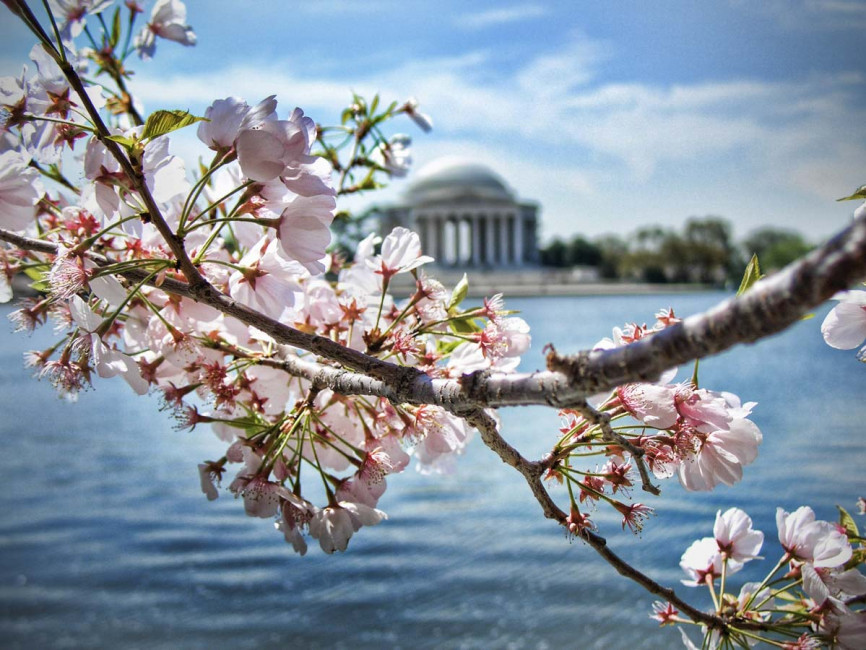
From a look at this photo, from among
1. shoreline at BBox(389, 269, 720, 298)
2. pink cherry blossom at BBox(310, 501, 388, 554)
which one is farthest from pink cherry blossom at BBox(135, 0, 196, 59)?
shoreline at BBox(389, 269, 720, 298)

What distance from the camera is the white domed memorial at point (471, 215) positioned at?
41688mm

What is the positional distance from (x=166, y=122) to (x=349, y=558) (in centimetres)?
371

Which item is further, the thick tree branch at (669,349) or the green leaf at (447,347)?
the green leaf at (447,347)

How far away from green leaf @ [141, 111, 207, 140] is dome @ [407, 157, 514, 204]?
41.6 m

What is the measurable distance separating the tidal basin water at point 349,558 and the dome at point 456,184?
35883 mm

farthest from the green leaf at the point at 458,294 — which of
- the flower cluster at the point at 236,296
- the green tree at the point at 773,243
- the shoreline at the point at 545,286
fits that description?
the green tree at the point at 773,243

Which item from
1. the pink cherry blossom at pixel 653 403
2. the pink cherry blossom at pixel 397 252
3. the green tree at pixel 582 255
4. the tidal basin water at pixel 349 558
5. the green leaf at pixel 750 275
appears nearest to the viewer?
the green leaf at pixel 750 275

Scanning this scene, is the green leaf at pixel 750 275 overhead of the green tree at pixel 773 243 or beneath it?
beneath

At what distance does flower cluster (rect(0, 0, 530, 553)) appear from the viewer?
1.90 ft

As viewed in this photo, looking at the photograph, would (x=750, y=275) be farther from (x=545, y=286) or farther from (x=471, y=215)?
(x=471, y=215)

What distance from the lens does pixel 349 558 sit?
13.0ft

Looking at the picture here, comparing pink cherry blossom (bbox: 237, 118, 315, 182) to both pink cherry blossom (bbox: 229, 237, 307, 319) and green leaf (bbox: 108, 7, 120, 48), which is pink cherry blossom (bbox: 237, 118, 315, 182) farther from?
green leaf (bbox: 108, 7, 120, 48)

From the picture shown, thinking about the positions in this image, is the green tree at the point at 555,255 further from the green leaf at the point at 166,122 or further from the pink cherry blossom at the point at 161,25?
the green leaf at the point at 166,122

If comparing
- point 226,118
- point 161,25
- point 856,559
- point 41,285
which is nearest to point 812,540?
point 856,559
